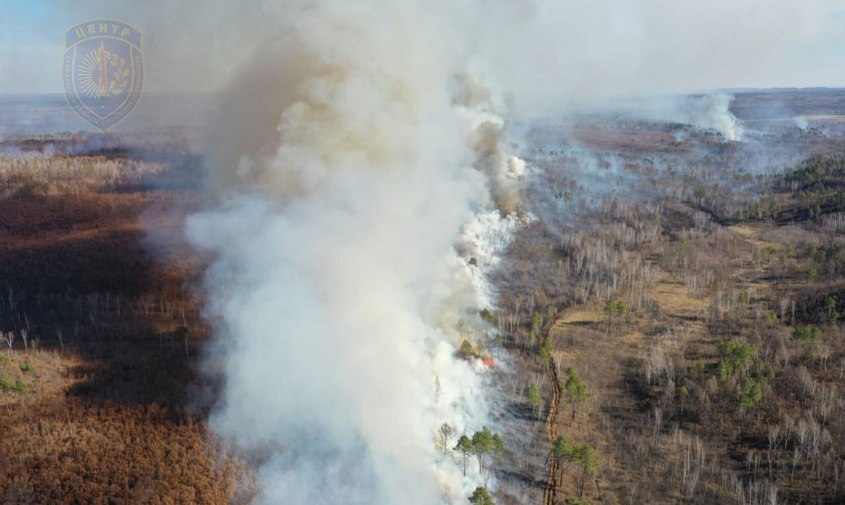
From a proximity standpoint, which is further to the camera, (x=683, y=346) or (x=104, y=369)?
(x=683, y=346)

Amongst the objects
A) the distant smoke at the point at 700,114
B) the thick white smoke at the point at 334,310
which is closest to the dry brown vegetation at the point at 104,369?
the thick white smoke at the point at 334,310

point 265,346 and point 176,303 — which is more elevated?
point 176,303

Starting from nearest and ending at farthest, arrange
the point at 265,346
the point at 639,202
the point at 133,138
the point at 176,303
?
the point at 265,346
the point at 176,303
the point at 639,202
the point at 133,138

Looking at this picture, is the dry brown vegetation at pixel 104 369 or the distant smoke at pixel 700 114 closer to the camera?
the dry brown vegetation at pixel 104 369

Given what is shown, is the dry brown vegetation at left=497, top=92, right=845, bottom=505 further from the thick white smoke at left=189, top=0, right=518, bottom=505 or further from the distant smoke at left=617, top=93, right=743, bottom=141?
the distant smoke at left=617, top=93, right=743, bottom=141

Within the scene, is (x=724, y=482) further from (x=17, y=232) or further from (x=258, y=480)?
(x=17, y=232)

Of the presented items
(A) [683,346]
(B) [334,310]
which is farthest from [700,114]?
(B) [334,310]

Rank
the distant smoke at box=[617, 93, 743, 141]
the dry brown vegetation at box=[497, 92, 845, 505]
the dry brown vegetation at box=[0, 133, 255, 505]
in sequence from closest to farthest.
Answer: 1. the dry brown vegetation at box=[0, 133, 255, 505]
2. the dry brown vegetation at box=[497, 92, 845, 505]
3. the distant smoke at box=[617, 93, 743, 141]

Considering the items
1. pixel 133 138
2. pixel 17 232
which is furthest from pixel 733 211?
pixel 133 138

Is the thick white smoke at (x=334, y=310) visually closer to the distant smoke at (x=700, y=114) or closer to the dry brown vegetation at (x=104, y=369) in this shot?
the dry brown vegetation at (x=104, y=369)

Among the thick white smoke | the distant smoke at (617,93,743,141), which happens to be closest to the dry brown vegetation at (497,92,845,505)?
the thick white smoke

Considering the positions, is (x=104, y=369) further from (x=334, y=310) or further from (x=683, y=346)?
(x=683, y=346)
